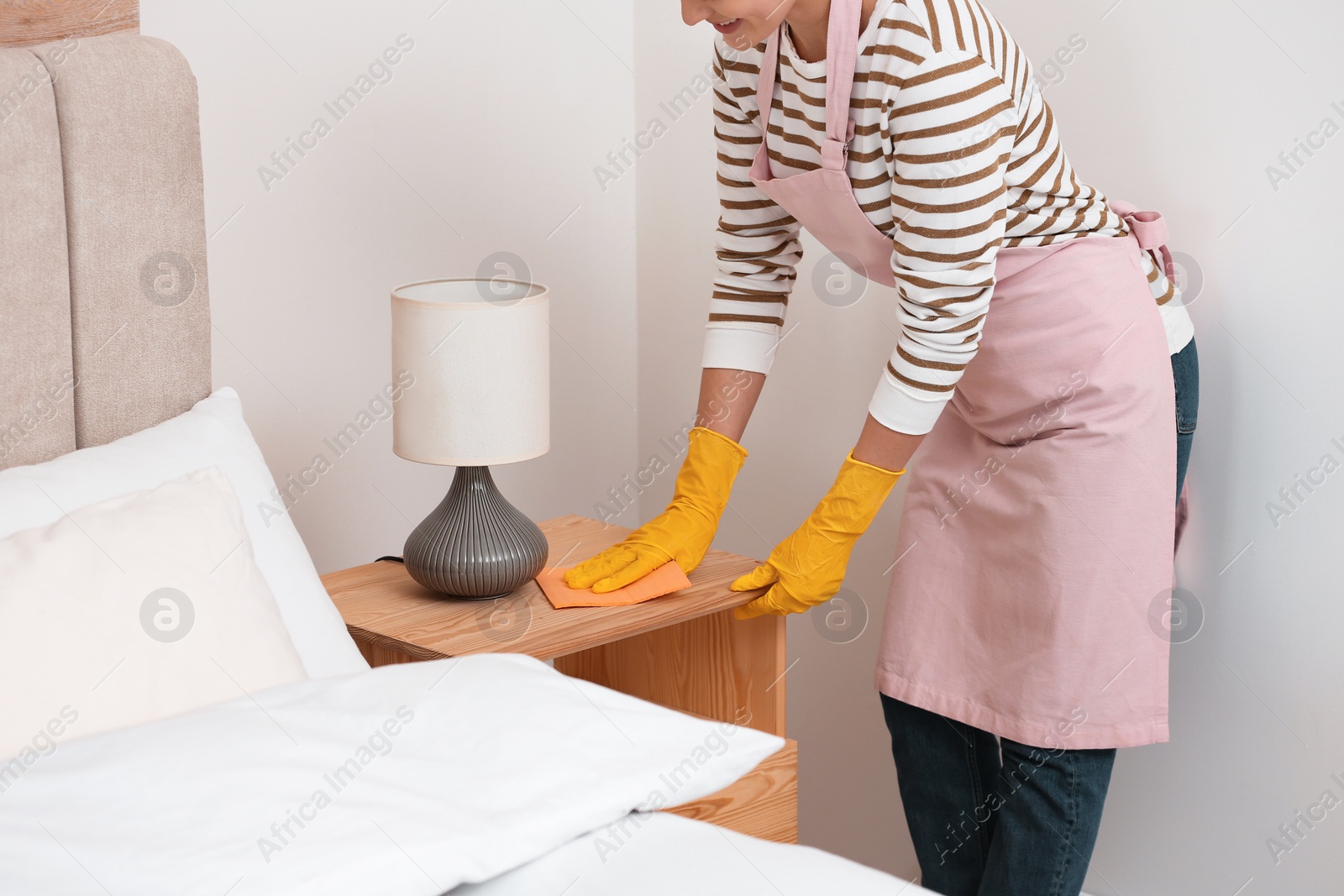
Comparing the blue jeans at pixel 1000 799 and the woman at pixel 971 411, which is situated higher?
the woman at pixel 971 411

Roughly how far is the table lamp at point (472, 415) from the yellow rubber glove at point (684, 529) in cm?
7

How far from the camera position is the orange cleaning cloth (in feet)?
4.13

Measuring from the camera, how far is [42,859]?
1.99ft

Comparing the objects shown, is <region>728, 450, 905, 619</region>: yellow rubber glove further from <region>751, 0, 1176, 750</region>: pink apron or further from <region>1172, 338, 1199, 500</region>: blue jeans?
<region>1172, 338, 1199, 500</region>: blue jeans

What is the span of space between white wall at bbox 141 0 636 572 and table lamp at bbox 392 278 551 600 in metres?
0.34

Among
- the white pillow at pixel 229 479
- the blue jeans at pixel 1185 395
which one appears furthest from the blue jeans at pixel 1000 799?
the white pillow at pixel 229 479

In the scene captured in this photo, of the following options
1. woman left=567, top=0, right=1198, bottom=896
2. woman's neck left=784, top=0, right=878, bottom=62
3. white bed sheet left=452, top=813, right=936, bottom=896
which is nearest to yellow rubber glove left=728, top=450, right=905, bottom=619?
woman left=567, top=0, right=1198, bottom=896

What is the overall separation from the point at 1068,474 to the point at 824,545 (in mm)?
261

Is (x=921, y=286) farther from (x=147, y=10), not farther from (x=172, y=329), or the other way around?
(x=147, y=10)

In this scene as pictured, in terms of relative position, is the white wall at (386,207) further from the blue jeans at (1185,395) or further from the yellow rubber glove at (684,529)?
the blue jeans at (1185,395)

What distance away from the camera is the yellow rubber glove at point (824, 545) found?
4.07ft

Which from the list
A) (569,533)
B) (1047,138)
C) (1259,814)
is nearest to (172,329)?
(569,533)

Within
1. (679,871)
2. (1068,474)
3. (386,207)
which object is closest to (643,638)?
(1068,474)

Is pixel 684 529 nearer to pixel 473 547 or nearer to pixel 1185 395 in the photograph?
pixel 473 547
